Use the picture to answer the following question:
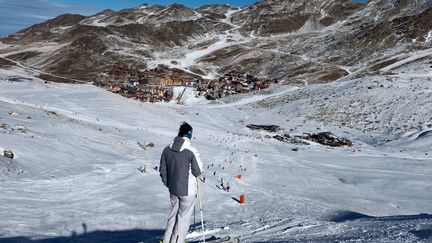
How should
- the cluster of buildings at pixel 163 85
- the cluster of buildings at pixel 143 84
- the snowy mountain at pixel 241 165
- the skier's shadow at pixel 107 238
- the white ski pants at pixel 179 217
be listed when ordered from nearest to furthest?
the white ski pants at pixel 179 217
the skier's shadow at pixel 107 238
the snowy mountain at pixel 241 165
the cluster of buildings at pixel 143 84
the cluster of buildings at pixel 163 85

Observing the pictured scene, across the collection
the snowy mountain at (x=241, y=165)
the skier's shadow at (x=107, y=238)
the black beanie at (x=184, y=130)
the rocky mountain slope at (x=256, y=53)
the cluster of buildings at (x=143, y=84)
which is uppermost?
the rocky mountain slope at (x=256, y=53)

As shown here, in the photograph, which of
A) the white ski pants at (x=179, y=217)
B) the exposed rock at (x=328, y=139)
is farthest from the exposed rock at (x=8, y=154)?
the exposed rock at (x=328, y=139)

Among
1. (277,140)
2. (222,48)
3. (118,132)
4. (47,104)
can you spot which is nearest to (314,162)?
(277,140)

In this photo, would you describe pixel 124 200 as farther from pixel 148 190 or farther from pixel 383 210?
pixel 383 210

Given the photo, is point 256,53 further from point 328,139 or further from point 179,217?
point 179,217

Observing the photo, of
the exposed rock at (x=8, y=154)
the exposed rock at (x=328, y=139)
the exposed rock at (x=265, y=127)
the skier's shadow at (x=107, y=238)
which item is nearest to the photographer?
the skier's shadow at (x=107, y=238)

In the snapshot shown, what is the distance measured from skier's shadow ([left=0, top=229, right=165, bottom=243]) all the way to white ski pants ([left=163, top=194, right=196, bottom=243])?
1.87 m

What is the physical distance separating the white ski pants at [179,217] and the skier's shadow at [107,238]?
187cm

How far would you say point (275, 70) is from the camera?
433 ft

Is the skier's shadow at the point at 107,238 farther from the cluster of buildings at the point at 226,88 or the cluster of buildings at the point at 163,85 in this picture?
the cluster of buildings at the point at 226,88

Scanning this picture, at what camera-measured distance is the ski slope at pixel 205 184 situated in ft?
36.3

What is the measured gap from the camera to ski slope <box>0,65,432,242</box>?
36.3 feet

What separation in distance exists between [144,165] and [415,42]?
123 metres

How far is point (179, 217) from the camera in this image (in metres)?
8.06
